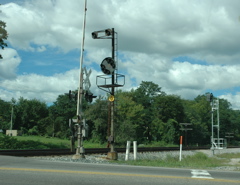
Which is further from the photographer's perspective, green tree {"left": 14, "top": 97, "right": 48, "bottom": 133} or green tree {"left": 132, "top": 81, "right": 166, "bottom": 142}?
green tree {"left": 14, "top": 97, "right": 48, "bottom": 133}

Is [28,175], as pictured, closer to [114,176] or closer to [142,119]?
[114,176]

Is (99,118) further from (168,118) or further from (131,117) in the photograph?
(168,118)

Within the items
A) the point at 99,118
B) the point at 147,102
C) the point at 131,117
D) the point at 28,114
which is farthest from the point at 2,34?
the point at 28,114

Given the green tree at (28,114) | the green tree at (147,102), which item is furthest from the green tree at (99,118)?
the green tree at (28,114)

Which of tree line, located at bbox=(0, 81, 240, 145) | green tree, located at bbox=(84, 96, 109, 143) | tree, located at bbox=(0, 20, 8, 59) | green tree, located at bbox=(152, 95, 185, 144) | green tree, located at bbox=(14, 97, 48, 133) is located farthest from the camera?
green tree, located at bbox=(14, 97, 48, 133)

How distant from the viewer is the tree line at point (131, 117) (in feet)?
191

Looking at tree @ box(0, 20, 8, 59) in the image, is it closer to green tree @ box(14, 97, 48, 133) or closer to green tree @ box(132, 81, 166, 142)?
green tree @ box(132, 81, 166, 142)

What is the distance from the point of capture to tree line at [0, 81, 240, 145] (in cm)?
5809

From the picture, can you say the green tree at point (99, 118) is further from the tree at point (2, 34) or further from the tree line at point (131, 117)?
the tree at point (2, 34)

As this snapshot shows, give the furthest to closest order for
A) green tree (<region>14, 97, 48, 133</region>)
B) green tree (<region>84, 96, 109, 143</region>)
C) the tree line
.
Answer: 1. green tree (<region>14, 97, 48, 133</region>)
2. the tree line
3. green tree (<region>84, 96, 109, 143</region>)

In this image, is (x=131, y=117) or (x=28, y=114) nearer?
(x=131, y=117)

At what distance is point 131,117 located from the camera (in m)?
73.9

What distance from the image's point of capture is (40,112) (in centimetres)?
10644

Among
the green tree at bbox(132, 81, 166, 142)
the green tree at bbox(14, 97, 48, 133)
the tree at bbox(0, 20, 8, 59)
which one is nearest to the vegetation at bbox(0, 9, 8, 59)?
the tree at bbox(0, 20, 8, 59)
